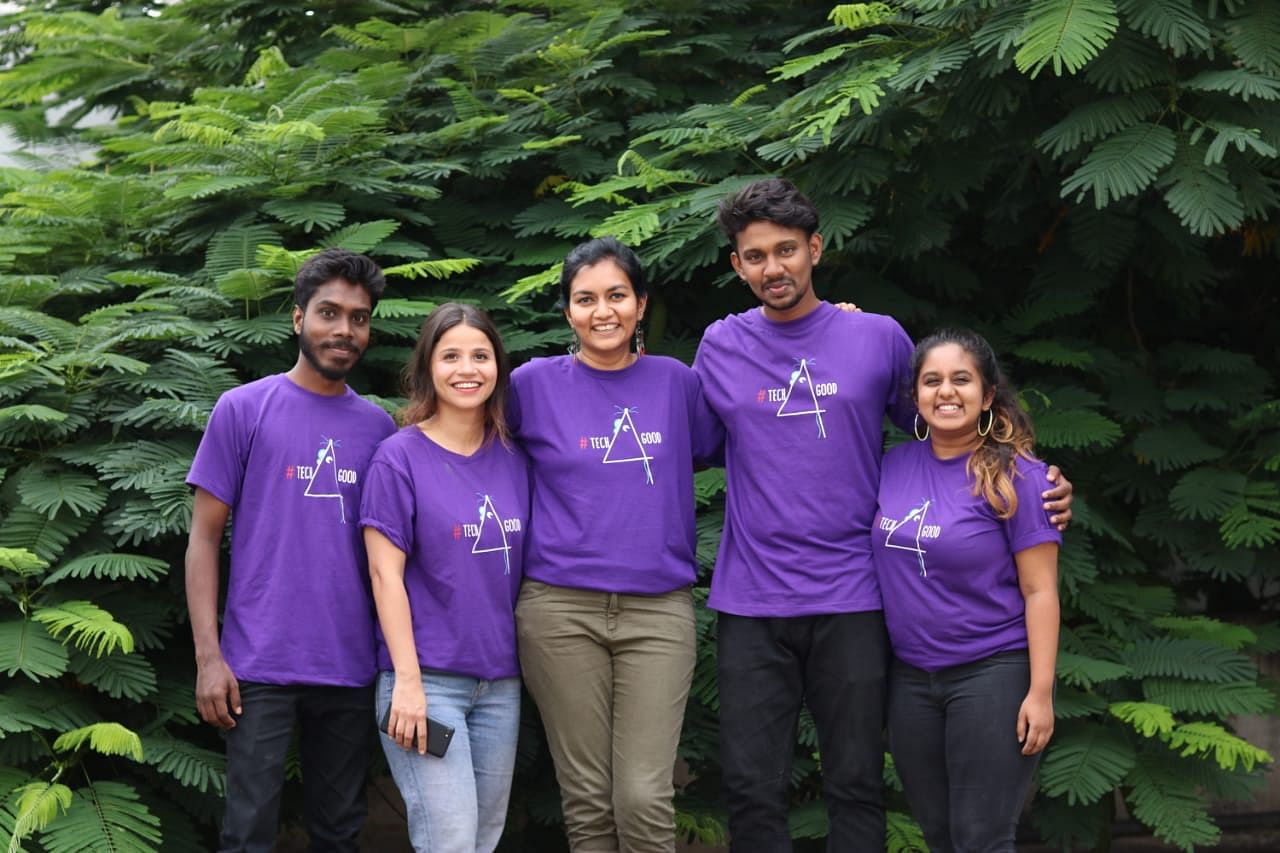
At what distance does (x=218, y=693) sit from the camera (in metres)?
3.59

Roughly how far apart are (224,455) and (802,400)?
5.61 feet

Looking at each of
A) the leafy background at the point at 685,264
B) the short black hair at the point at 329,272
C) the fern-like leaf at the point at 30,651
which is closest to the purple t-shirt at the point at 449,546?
the short black hair at the point at 329,272

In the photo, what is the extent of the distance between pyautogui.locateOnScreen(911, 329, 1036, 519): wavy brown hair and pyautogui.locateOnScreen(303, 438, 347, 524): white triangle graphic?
173cm

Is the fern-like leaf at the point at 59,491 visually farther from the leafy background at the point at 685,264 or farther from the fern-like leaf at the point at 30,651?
the fern-like leaf at the point at 30,651

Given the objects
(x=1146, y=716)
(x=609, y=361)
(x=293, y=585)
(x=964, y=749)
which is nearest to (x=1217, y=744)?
(x=1146, y=716)

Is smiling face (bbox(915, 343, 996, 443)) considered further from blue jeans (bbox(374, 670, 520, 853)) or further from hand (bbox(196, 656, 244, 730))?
hand (bbox(196, 656, 244, 730))

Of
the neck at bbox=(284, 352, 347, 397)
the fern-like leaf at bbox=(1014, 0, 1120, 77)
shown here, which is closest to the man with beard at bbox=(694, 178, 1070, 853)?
the fern-like leaf at bbox=(1014, 0, 1120, 77)

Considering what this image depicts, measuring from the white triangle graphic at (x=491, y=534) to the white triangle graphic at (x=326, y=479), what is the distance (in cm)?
42

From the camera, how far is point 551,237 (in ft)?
18.1

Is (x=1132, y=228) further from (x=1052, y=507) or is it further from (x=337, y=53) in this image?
(x=337, y=53)

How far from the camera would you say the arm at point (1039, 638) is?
3479 mm

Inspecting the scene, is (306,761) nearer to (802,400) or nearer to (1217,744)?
(802,400)

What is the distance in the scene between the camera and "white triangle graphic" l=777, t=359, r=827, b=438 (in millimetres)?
3744

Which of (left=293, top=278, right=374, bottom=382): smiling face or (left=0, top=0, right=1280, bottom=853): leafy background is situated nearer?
(left=293, top=278, right=374, bottom=382): smiling face
